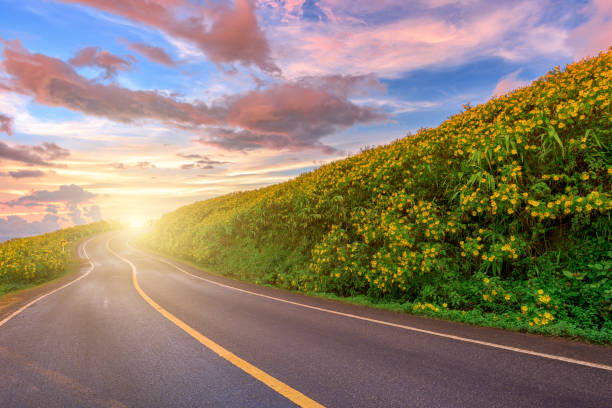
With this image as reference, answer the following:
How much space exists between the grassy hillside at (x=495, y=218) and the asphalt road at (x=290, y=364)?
1064 mm

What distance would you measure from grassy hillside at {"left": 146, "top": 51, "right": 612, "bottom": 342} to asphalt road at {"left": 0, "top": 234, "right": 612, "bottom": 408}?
1.06 m

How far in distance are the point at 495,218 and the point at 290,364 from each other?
224 inches

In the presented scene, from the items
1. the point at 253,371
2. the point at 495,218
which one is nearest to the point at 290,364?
the point at 253,371

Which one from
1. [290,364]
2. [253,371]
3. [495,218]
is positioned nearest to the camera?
[253,371]

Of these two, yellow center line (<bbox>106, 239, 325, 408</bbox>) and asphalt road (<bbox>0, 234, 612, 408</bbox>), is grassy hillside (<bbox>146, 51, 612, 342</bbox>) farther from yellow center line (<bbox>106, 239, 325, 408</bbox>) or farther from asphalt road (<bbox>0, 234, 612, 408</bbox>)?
yellow center line (<bbox>106, 239, 325, 408</bbox>)

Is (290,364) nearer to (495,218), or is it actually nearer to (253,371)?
(253,371)

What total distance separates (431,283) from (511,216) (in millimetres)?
2294

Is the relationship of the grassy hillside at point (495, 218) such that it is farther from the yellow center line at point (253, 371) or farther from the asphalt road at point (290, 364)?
the yellow center line at point (253, 371)

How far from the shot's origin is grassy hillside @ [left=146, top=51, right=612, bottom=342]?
541cm

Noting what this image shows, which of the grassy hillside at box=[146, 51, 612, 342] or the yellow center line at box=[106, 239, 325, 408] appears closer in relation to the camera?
the yellow center line at box=[106, 239, 325, 408]

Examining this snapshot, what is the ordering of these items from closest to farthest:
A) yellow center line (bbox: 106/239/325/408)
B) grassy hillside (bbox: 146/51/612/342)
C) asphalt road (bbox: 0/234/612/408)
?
yellow center line (bbox: 106/239/325/408) → asphalt road (bbox: 0/234/612/408) → grassy hillside (bbox: 146/51/612/342)

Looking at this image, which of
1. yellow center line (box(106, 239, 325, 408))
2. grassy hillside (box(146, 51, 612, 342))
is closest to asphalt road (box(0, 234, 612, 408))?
yellow center line (box(106, 239, 325, 408))

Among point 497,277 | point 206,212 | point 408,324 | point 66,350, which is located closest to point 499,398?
point 408,324

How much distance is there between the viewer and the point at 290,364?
3846mm
